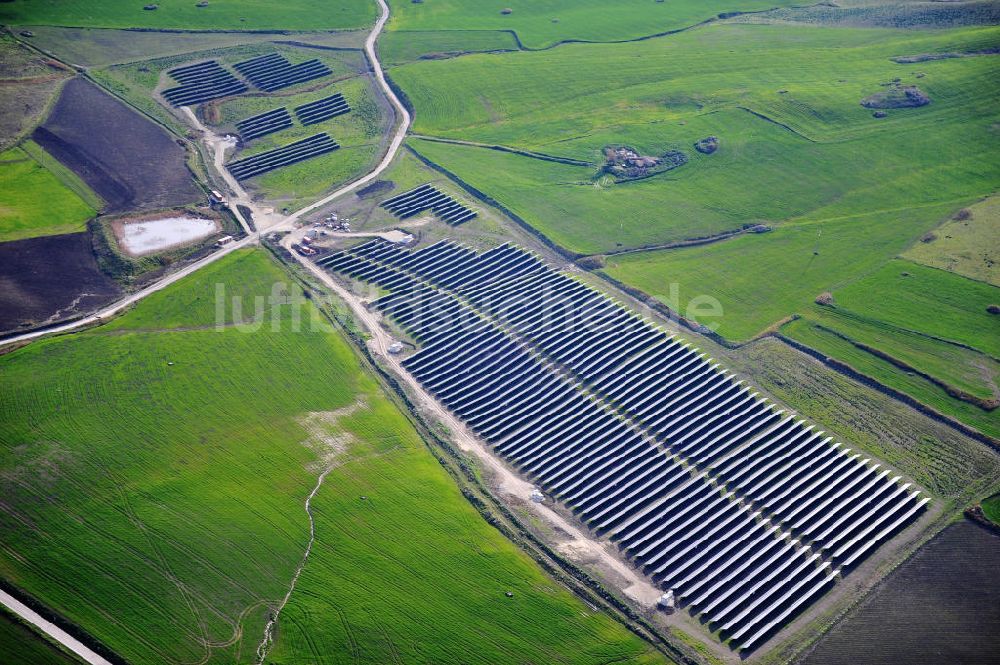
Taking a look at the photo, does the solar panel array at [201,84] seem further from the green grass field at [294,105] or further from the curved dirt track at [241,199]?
the curved dirt track at [241,199]

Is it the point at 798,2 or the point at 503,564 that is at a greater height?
the point at 798,2

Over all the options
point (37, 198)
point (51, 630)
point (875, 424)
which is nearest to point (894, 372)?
point (875, 424)

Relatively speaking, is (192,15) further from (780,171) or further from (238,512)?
(238,512)

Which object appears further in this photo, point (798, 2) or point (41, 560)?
point (798, 2)

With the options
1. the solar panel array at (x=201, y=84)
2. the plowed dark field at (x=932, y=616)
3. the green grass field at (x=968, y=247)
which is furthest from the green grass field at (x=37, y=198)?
the green grass field at (x=968, y=247)

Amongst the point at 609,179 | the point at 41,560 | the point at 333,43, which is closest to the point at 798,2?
the point at 609,179

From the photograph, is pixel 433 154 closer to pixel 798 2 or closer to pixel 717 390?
pixel 717 390

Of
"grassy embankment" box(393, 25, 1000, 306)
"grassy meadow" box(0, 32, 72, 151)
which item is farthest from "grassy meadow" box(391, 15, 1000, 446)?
"grassy meadow" box(0, 32, 72, 151)
